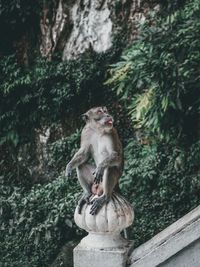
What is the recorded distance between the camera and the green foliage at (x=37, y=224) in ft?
24.7

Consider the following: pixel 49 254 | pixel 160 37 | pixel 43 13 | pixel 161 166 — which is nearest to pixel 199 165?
pixel 161 166

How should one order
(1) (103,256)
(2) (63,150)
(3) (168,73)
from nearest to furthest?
(1) (103,256), (3) (168,73), (2) (63,150)

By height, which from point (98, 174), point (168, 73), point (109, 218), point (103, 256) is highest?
point (168, 73)

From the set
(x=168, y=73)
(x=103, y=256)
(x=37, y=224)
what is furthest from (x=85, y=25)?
(x=103, y=256)

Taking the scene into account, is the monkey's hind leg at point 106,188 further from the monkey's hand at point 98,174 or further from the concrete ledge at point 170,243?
the concrete ledge at point 170,243

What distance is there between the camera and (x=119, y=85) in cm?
783

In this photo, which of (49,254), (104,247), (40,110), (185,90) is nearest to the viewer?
(104,247)

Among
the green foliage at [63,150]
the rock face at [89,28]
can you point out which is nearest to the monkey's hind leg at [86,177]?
the green foliage at [63,150]

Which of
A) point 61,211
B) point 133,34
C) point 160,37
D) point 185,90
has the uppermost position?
point 133,34

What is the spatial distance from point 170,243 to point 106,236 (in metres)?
0.42

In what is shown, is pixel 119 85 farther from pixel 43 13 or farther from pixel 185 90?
pixel 43 13

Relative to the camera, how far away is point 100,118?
12.4 feet

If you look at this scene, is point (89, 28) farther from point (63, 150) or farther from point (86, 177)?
point (86, 177)

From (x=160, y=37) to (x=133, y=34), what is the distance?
1869 millimetres
